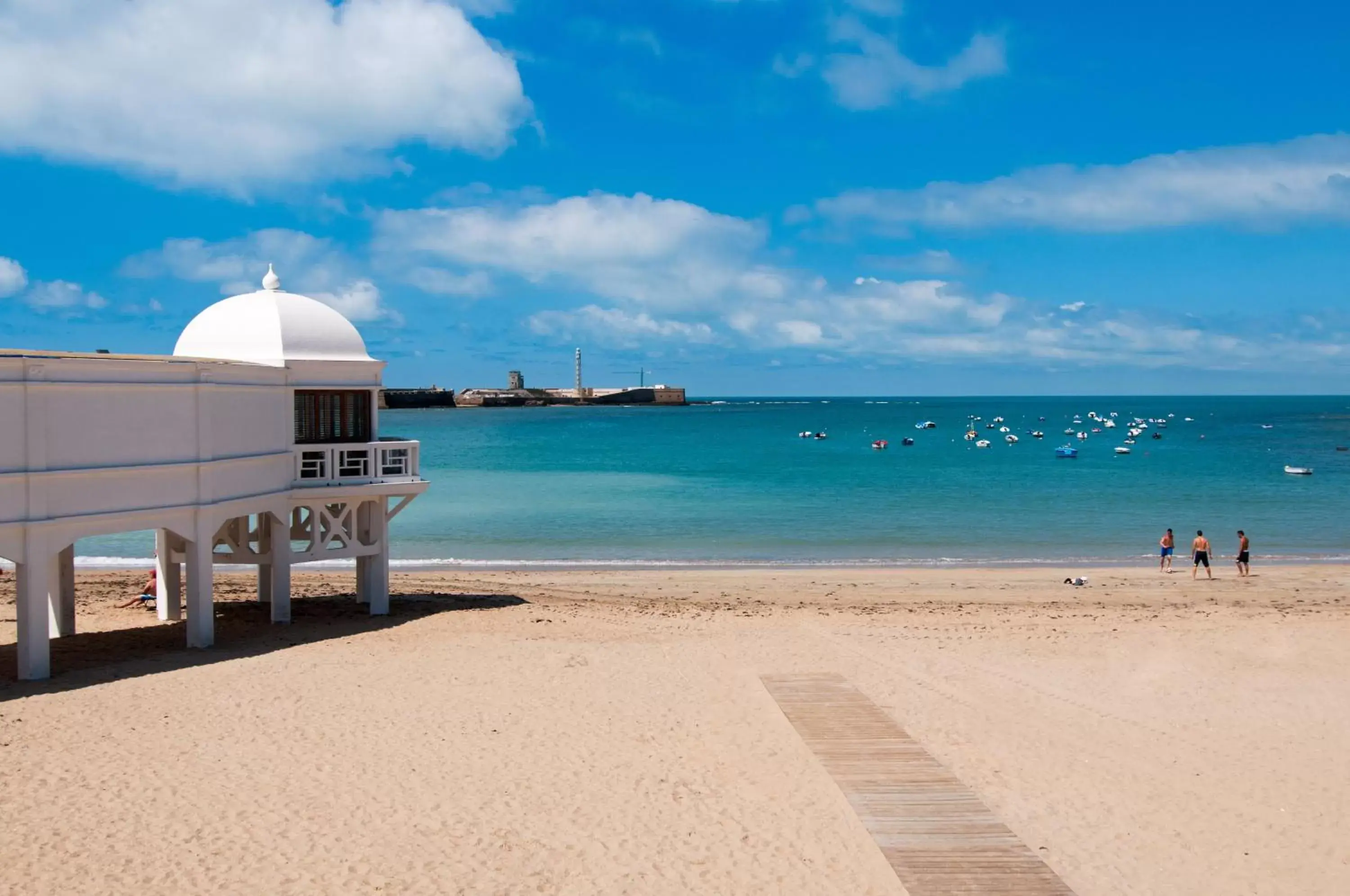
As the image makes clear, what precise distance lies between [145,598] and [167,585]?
2500 millimetres

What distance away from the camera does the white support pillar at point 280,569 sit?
18531 mm

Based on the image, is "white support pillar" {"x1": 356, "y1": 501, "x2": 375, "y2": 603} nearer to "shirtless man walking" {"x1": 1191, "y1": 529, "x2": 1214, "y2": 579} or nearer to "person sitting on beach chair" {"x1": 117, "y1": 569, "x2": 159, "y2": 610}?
"person sitting on beach chair" {"x1": 117, "y1": 569, "x2": 159, "y2": 610}

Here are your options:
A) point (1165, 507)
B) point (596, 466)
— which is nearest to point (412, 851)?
point (1165, 507)

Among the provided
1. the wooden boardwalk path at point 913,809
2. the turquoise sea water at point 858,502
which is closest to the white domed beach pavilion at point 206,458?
the wooden boardwalk path at point 913,809

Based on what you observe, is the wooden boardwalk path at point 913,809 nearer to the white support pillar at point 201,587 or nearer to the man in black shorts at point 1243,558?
the white support pillar at point 201,587

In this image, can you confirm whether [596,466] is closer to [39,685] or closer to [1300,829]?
[39,685]

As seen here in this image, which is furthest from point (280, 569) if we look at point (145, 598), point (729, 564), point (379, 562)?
point (729, 564)

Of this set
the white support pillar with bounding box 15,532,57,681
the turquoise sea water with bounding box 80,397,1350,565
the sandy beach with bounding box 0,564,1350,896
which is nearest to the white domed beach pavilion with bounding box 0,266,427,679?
the white support pillar with bounding box 15,532,57,681

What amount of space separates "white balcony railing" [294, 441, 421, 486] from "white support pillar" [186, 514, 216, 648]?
230cm

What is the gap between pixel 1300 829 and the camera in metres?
10.5

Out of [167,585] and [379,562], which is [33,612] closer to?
[167,585]

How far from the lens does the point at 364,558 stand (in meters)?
21.3

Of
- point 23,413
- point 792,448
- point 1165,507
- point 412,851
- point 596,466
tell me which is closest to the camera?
point 412,851

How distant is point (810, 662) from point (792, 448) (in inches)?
3019
